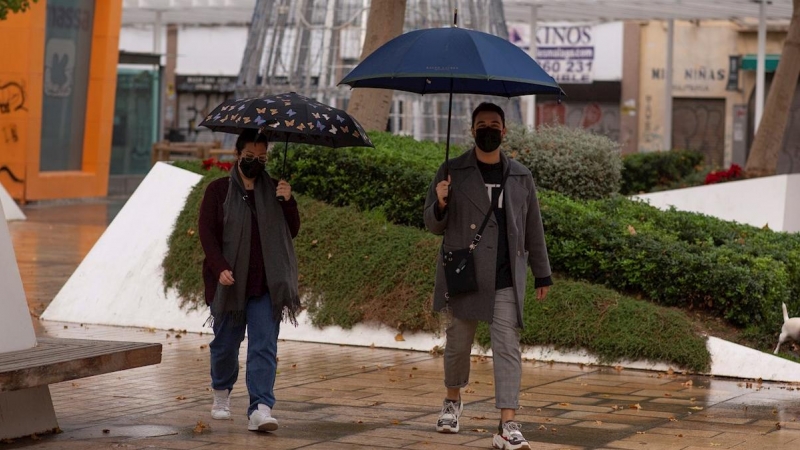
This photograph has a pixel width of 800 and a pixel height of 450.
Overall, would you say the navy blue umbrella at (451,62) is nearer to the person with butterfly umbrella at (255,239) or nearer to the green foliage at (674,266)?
the person with butterfly umbrella at (255,239)

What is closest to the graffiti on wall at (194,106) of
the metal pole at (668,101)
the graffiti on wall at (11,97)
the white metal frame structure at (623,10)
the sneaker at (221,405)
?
the white metal frame structure at (623,10)

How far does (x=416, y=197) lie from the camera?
11211 mm

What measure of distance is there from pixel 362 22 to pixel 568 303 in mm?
9191

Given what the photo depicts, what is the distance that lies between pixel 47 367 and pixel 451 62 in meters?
2.37

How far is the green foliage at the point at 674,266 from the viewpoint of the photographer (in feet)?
32.8

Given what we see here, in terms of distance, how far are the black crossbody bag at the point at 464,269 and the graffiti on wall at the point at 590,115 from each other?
116 ft

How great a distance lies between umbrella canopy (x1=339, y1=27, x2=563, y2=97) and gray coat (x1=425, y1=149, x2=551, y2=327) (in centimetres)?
46

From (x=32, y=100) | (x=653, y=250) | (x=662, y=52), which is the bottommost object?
(x=653, y=250)

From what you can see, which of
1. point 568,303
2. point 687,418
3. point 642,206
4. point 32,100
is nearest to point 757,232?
point 642,206

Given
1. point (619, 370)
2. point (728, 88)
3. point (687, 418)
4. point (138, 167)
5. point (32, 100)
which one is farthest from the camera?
point (728, 88)

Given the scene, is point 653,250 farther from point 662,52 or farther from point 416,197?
point 662,52

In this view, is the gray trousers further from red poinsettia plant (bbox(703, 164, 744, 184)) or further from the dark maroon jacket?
red poinsettia plant (bbox(703, 164, 744, 184))

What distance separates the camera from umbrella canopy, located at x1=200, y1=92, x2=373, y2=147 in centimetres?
662

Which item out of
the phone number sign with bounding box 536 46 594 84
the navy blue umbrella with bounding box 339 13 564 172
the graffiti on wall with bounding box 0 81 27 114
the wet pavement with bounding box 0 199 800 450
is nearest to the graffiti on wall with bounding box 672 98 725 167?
the phone number sign with bounding box 536 46 594 84
